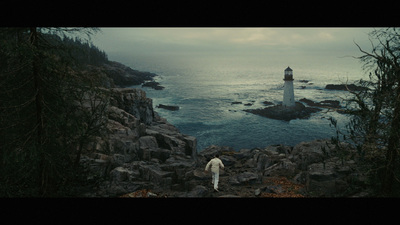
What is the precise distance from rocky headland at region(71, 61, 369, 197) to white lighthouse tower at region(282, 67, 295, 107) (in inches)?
926

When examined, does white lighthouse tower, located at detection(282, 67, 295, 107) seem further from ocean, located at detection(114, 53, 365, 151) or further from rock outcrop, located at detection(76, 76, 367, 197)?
rock outcrop, located at detection(76, 76, 367, 197)

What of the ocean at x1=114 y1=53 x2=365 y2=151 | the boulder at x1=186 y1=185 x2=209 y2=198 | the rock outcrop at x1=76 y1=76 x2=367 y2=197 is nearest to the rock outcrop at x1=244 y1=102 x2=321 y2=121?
the ocean at x1=114 y1=53 x2=365 y2=151

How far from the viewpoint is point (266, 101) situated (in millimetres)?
52812

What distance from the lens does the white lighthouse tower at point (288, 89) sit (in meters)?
41.7

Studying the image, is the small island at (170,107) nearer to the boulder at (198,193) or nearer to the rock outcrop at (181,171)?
the rock outcrop at (181,171)

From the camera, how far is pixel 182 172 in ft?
42.3

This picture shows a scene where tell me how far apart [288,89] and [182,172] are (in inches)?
1360

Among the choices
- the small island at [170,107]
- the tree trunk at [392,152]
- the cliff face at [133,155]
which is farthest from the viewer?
the small island at [170,107]

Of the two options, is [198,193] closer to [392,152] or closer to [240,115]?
[392,152]

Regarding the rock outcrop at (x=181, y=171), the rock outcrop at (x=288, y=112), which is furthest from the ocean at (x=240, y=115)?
the rock outcrop at (x=181, y=171)

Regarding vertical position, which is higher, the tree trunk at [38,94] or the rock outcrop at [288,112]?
the tree trunk at [38,94]

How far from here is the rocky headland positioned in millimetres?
9586

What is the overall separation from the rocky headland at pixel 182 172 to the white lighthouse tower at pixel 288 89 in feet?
77.2

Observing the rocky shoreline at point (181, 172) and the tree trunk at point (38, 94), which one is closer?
the tree trunk at point (38, 94)
